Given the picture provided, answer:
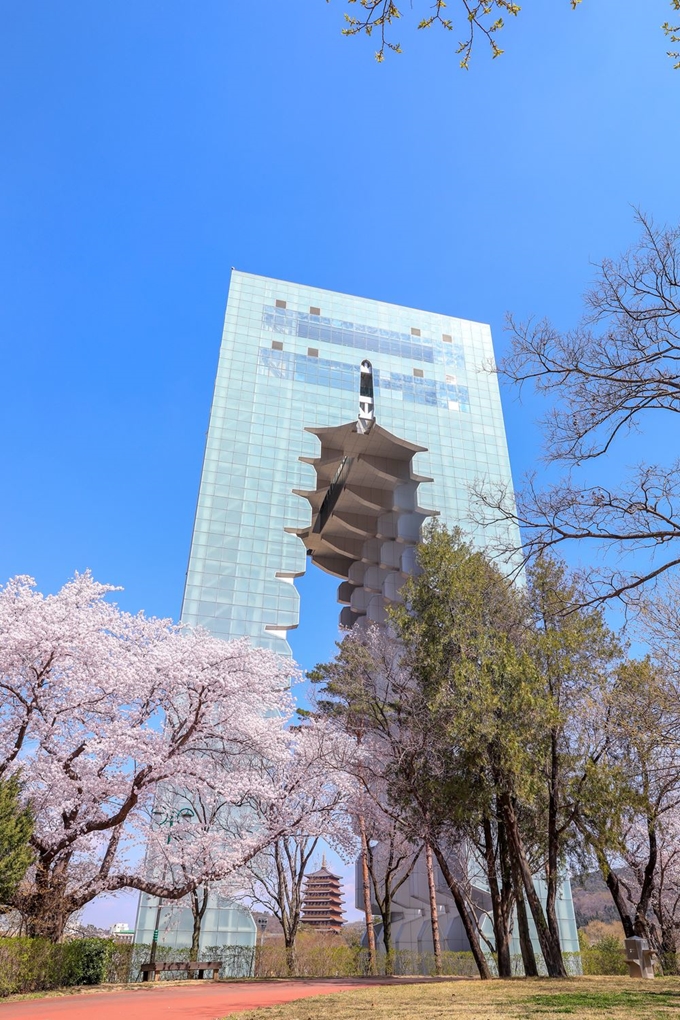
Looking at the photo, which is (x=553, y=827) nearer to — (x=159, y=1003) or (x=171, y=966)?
(x=159, y=1003)

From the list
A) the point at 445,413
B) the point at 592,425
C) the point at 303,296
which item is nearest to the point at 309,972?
the point at 592,425

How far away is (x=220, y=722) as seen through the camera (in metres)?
16.1

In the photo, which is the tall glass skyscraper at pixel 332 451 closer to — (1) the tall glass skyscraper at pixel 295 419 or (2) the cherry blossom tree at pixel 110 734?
(1) the tall glass skyscraper at pixel 295 419

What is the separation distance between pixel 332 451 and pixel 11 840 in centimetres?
2964

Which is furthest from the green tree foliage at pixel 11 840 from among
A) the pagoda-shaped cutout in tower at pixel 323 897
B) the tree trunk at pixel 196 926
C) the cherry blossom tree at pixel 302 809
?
the pagoda-shaped cutout in tower at pixel 323 897

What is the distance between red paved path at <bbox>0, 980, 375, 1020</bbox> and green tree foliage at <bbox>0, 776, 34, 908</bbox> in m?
1.70

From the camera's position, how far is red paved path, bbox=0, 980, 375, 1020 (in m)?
8.33

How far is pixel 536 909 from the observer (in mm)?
13516

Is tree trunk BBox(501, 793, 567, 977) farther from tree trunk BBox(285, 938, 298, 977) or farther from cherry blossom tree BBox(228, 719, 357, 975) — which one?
tree trunk BBox(285, 938, 298, 977)

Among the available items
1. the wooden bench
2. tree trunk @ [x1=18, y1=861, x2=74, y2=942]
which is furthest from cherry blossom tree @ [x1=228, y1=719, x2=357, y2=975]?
tree trunk @ [x1=18, y1=861, x2=74, y2=942]

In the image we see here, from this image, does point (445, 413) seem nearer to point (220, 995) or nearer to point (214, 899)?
point (214, 899)

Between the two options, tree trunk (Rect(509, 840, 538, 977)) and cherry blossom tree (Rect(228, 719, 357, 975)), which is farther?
cherry blossom tree (Rect(228, 719, 357, 975))

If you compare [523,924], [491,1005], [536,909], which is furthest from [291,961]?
[491,1005]

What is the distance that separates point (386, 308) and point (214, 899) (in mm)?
33723
